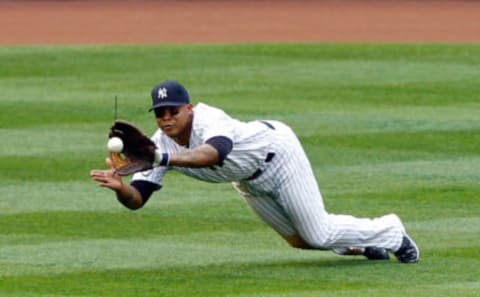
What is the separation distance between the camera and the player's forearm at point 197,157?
27.1ft

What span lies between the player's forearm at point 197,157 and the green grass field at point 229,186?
639 millimetres

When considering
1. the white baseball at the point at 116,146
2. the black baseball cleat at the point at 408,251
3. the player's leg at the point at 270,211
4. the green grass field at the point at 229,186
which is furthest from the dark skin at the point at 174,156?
the black baseball cleat at the point at 408,251

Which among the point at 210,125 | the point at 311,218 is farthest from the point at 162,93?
the point at 311,218

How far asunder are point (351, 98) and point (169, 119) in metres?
8.58

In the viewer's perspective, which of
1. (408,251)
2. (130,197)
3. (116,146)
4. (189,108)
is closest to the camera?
(116,146)

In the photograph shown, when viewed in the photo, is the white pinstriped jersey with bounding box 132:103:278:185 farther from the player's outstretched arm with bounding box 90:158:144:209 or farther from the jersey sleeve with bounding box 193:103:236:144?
the player's outstretched arm with bounding box 90:158:144:209

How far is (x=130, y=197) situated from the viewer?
885cm

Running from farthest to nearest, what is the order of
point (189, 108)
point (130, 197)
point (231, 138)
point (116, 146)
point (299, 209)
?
point (299, 209)
point (130, 197)
point (189, 108)
point (231, 138)
point (116, 146)

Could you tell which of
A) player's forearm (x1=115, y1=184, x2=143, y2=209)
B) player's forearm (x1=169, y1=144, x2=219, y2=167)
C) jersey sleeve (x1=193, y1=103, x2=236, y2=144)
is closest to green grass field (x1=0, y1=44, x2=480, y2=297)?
player's forearm (x1=115, y1=184, x2=143, y2=209)

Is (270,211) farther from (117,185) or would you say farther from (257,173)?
(117,185)

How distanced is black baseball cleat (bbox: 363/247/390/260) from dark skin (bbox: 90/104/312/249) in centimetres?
34

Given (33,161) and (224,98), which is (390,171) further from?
(224,98)

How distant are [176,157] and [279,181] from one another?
0.86 m

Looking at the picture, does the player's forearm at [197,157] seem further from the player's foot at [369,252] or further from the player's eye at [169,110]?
the player's foot at [369,252]
